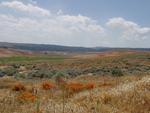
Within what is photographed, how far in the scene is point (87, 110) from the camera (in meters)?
7.10

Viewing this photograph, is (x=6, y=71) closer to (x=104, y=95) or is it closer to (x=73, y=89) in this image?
(x=73, y=89)

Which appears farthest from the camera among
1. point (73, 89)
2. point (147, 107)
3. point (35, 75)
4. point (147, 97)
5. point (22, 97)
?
point (35, 75)

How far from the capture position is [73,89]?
12188 mm

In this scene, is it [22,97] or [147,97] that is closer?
[147,97]

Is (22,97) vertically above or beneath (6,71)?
above

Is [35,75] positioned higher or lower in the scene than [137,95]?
lower

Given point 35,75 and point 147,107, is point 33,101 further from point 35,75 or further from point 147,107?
point 35,75

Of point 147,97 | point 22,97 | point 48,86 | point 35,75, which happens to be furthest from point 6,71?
point 147,97

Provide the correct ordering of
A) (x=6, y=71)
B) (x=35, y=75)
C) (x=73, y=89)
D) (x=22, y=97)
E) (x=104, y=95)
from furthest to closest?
(x=6, y=71) → (x=35, y=75) → (x=73, y=89) → (x=22, y=97) → (x=104, y=95)

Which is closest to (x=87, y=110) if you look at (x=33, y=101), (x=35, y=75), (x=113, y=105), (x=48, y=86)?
(x=113, y=105)

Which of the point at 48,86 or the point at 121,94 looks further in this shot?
the point at 48,86

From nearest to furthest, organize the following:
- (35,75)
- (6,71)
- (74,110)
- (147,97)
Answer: (74,110) → (147,97) → (35,75) → (6,71)

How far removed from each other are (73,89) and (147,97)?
4408 millimetres

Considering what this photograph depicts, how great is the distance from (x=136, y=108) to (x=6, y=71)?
34199mm
